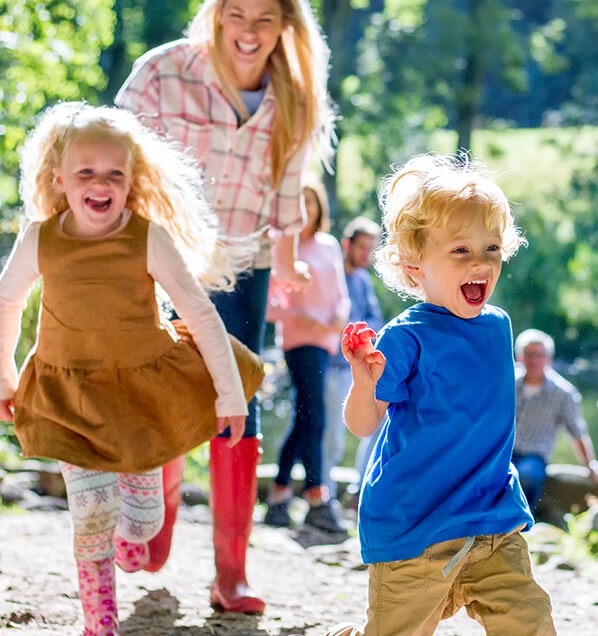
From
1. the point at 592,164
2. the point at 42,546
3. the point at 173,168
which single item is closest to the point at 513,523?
the point at 173,168

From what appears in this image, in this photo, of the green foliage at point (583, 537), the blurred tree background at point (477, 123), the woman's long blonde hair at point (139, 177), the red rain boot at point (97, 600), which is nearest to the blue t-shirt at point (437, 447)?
the red rain boot at point (97, 600)

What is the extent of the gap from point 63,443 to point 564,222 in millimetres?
14834

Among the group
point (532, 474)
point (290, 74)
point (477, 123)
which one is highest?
point (477, 123)

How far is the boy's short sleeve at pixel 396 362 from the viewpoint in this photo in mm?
2170

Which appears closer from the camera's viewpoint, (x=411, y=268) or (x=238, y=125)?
(x=411, y=268)

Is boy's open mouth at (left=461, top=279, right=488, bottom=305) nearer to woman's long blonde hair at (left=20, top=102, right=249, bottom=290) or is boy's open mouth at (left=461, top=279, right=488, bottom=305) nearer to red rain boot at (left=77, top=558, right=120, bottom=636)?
woman's long blonde hair at (left=20, top=102, right=249, bottom=290)

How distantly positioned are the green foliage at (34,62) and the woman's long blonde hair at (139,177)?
4.14 metres

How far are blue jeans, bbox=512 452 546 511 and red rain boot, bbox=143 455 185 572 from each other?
10.4ft

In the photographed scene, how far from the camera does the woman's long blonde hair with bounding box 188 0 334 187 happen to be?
319 centimetres

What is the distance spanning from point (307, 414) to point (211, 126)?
231 centimetres

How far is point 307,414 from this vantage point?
5.23 metres

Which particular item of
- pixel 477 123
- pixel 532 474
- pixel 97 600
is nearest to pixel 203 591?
pixel 97 600

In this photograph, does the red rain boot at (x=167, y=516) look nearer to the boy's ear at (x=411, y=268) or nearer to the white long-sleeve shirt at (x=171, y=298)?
the white long-sleeve shirt at (x=171, y=298)

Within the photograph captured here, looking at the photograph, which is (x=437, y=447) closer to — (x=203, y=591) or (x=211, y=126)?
(x=211, y=126)
